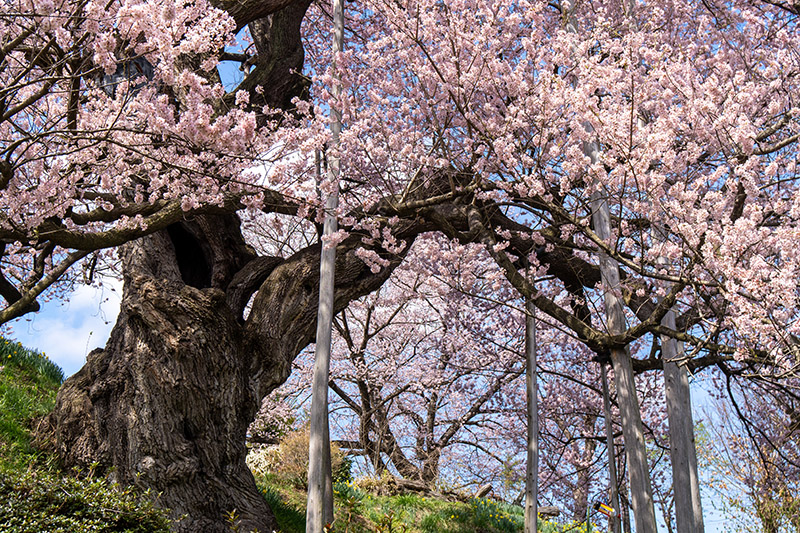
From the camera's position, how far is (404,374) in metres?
12.8

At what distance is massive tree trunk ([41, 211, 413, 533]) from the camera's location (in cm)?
571

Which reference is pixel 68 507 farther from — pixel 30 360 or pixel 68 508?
pixel 30 360

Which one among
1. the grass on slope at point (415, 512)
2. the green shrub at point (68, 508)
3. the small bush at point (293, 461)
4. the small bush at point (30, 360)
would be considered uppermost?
the small bush at point (30, 360)

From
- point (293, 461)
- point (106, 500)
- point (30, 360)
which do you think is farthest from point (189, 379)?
point (30, 360)

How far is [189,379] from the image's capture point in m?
5.98

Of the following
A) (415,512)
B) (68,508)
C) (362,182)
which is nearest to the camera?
(68,508)

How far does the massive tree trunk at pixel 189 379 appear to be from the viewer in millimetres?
5707

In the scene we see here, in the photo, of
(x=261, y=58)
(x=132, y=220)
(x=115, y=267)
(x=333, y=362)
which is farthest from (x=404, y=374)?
(x=132, y=220)

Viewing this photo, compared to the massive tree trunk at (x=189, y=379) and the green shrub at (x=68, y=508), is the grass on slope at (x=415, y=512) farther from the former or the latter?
the green shrub at (x=68, y=508)

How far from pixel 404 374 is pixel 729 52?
8518 mm

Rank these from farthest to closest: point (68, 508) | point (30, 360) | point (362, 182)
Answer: point (30, 360), point (362, 182), point (68, 508)

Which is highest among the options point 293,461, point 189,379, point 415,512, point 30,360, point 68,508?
point 30,360

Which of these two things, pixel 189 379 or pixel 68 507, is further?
pixel 189 379

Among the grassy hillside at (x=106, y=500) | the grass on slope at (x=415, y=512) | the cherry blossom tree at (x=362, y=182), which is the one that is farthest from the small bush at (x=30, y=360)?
the grass on slope at (x=415, y=512)
